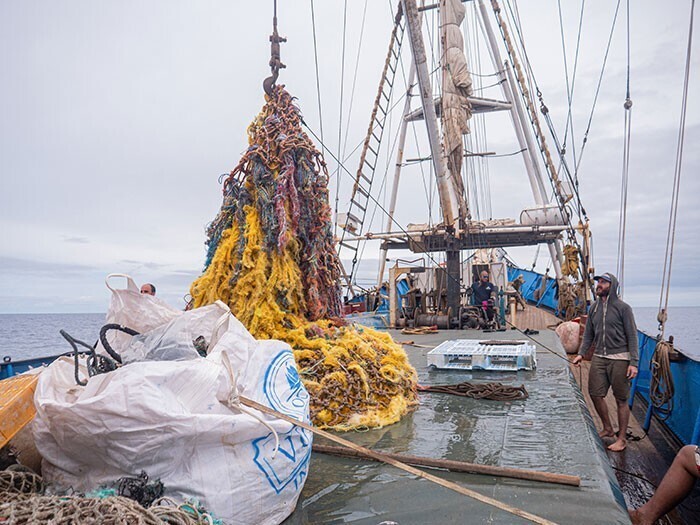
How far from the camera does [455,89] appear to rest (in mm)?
14914

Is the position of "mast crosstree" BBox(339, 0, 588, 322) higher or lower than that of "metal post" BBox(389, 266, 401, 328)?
higher

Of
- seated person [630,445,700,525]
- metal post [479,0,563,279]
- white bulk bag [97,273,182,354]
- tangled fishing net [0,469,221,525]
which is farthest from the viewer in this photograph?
metal post [479,0,563,279]

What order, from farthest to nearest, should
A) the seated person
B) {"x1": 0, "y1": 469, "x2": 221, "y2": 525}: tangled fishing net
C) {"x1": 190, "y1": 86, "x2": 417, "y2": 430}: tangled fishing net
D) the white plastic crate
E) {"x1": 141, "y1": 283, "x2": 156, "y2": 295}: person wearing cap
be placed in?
{"x1": 141, "y1": 283, "x2": 156, "y2": 295}: person wearing cap, the white plastic crate, {"x1": 190, "y1": 86, "x2": 417, "y2": 430}: tangled fishing net, the seated person, {"x1": 0, "y1": 469, "x2": 221, "y2": 525}: tangled fishing net

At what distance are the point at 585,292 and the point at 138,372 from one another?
11632 millimetres

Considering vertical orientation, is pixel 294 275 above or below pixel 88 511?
above

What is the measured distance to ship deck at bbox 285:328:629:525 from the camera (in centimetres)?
221

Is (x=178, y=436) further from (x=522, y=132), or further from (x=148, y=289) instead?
(x=522, y=132)

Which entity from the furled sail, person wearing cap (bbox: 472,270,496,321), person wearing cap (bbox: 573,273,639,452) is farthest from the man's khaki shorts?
the furled sail

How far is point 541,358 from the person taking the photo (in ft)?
20.3

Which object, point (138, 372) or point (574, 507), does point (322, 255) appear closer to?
point (138, 372)

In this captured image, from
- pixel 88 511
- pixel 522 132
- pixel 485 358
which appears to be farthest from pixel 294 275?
pixel 522 132

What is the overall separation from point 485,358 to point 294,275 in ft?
9.66

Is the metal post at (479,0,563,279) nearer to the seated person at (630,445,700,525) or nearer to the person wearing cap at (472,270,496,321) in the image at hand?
the person wearing cap at (472,270,496,321)

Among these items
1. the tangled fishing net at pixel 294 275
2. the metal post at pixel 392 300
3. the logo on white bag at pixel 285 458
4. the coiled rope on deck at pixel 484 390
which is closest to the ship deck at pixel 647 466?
the coiled rope on deck at pixel 484 390
